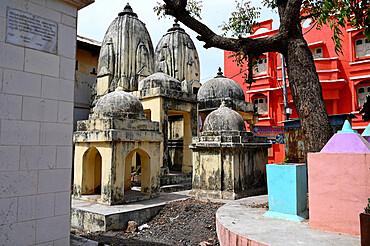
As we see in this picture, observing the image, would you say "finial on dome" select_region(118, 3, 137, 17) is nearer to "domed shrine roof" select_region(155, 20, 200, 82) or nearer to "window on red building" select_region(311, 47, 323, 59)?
"domed shrine roof" select_region(155, 20, 200, 82)

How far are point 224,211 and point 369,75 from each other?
1386 cm

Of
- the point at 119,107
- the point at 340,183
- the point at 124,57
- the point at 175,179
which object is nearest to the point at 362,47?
the point at 175,179

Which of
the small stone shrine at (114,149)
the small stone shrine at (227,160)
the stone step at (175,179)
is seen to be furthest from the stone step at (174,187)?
the small stone shrine at (114,149)

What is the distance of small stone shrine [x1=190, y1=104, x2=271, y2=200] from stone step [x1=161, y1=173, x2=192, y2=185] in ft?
5.64

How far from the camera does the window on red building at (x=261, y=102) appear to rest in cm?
1892

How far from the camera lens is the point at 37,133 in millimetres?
3092

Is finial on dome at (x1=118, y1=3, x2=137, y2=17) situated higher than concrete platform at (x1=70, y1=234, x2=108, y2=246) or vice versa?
finial on dome at (x1=118, y1=3, x2=137, y2=17)

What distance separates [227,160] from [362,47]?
40.5ft

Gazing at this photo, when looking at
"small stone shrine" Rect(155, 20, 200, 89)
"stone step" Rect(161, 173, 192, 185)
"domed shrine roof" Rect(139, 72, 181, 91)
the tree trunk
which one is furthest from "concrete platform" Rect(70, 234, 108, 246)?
"small stone shrine" Rect(155, 20, 200, 89)

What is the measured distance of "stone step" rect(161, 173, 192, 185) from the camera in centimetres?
1096

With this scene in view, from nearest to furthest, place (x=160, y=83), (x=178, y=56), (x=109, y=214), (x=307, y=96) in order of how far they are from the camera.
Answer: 1. (x=307, y=96)
2. (x=109, y=214)
3. (x=160, y=83)
4. (x=178, y=56)

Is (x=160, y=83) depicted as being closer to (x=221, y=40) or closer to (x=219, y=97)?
(x=219, y=97)

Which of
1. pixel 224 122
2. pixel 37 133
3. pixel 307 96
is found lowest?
pixel 37 133

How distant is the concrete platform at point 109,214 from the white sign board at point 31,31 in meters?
4.61
